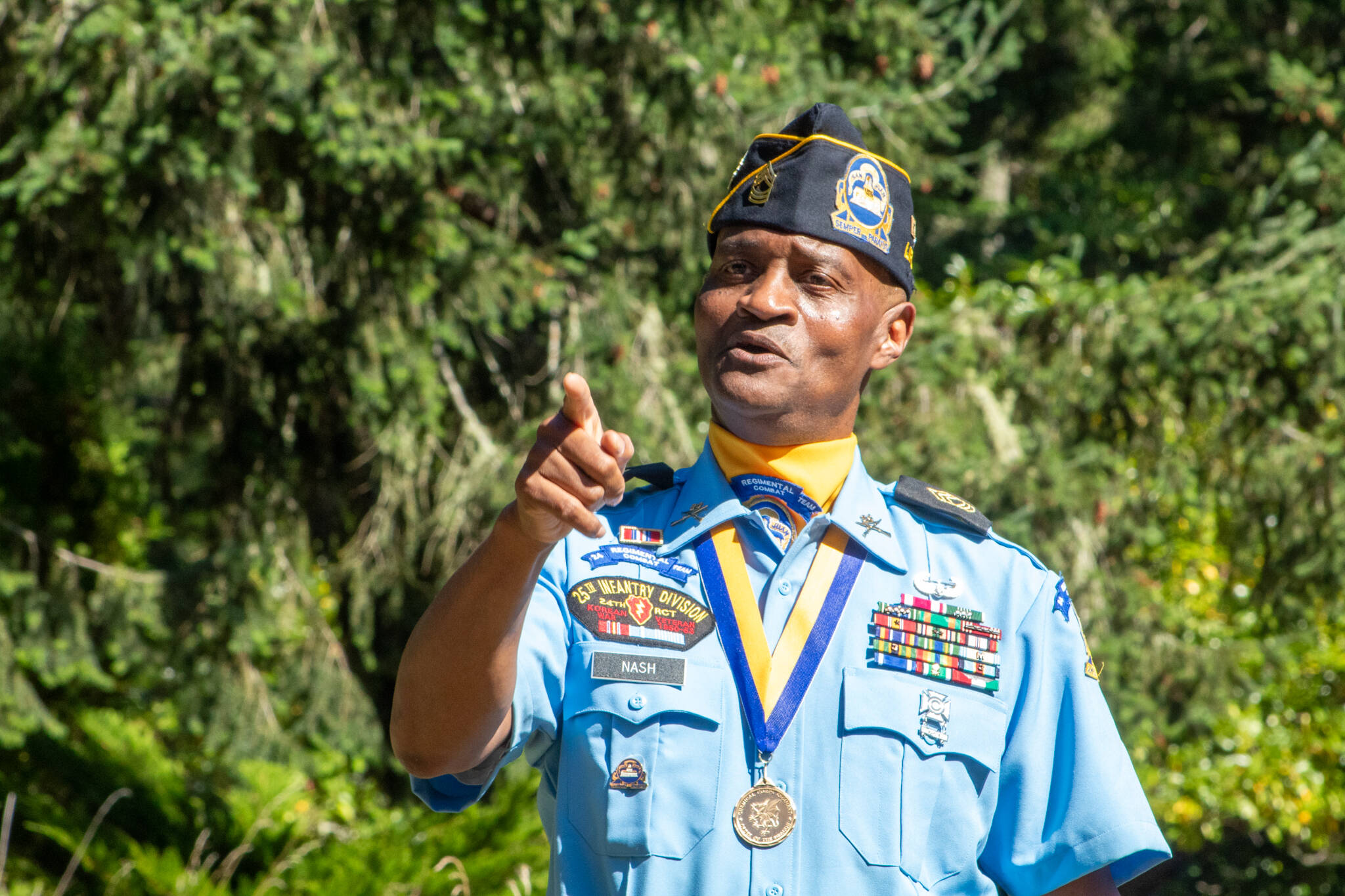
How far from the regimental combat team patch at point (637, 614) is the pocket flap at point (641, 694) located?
A: 3 cm

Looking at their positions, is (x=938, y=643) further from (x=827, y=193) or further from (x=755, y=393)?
(x=827, y=193)

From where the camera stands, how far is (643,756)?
179 cm

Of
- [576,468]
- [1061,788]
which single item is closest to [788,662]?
[1061,788]

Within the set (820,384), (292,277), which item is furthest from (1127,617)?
(820,384)

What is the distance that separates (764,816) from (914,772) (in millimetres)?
231

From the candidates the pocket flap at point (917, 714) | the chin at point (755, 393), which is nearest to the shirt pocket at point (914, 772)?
the pocket flap at point (917, 714)

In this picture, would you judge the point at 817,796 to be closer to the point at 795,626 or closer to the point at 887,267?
the point at 795,626

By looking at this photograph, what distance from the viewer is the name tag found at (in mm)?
1816

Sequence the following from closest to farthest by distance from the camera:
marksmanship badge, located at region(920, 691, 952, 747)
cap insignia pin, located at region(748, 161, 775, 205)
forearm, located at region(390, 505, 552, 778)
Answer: forearm, located at region(390, 505, 552, 778) < marksmanship badge, located at region(920, 691, 952, 747) < cap insignia pin, located at region(748, 161, 775, 205)

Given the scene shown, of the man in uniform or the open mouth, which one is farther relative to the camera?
the open mouth

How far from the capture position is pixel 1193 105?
37.9 ft

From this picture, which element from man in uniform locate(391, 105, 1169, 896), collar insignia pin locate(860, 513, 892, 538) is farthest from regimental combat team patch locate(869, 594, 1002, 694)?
collar insignia pin locate(860, 513, 892, 538)

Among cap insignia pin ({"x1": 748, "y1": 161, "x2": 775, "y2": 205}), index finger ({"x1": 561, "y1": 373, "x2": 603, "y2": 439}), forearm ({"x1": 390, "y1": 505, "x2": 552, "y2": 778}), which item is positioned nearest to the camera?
index finger ({"x1": 561, "y1": 373, "x2": 603, "y2": 439})

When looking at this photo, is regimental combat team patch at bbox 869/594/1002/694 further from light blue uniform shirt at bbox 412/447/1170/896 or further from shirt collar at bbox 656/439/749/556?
shirt collar at bbox 656/439/749/556
